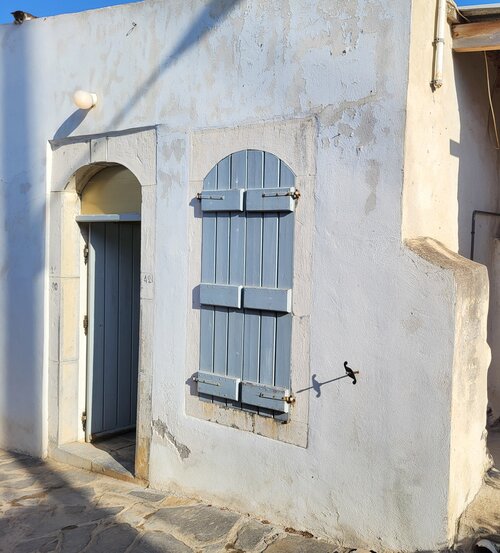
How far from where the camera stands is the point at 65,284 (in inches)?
235

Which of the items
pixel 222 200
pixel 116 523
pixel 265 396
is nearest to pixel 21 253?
pixel 222 200

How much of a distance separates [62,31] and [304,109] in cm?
281

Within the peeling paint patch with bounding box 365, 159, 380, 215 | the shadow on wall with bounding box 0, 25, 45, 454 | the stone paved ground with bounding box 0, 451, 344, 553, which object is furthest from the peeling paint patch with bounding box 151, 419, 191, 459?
the peeling paint patch with bounding box 365, 159, 380, 215

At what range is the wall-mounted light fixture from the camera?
17.8 feet

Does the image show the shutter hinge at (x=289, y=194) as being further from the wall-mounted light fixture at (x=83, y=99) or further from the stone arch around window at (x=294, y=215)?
the wall-mounted light fixture at (x=83, y=99)

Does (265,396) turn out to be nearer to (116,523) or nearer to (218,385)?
(218,385)

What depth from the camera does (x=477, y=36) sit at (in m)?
4.35

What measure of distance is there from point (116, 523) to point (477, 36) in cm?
436

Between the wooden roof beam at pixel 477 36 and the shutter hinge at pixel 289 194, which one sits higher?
the wooden roof beam at pixel 477 36

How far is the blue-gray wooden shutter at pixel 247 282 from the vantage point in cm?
442

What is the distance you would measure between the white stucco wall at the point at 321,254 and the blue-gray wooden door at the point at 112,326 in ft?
3.82

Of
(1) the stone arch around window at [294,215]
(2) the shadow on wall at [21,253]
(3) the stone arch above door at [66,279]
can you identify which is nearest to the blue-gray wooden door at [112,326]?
(3) the stone arch above door at [66,279]

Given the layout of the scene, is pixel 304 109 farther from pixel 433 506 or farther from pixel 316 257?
pixel 433 506

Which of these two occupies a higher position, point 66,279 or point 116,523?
point 66,279
